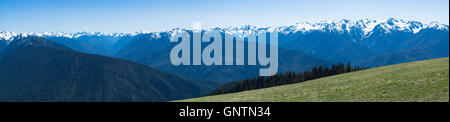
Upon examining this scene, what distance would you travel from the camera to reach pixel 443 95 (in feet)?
76.0
